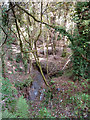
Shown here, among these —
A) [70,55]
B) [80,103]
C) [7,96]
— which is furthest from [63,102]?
[7,96]

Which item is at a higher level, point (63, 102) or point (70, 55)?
point (70, 55)

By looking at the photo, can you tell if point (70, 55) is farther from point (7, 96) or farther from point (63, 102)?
point (7, 96)

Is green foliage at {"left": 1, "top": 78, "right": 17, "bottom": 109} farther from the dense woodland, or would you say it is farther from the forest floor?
the forest floor

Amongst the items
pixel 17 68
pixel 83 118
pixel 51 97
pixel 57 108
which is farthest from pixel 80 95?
pixel 17 68

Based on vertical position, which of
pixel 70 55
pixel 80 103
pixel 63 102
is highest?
pixel 70 55

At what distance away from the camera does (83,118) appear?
3.07 m

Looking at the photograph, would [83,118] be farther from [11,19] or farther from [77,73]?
[11,19]

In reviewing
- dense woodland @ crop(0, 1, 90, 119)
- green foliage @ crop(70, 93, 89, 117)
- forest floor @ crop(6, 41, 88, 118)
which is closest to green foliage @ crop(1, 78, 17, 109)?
dense woodland @ crop(0, 1, 90, 119)

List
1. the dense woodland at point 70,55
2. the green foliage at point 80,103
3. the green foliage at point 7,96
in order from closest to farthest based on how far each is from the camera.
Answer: the green foliage at point 7,96
the dense woodland at point 70,55
the green foliage at point 80,103

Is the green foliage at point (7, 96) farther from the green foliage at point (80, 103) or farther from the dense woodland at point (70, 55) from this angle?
the green foliage at point (80, 103)

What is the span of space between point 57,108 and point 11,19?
144 inches

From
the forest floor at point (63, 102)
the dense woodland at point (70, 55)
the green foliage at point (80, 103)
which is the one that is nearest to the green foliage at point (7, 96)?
the dense woodland at point (70, 55)

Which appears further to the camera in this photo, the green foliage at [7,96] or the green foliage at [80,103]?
the green foliage at [80,103]

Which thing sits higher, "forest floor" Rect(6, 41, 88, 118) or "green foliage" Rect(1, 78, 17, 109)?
"green foliage" Rect(1, 78, 17, 109)
